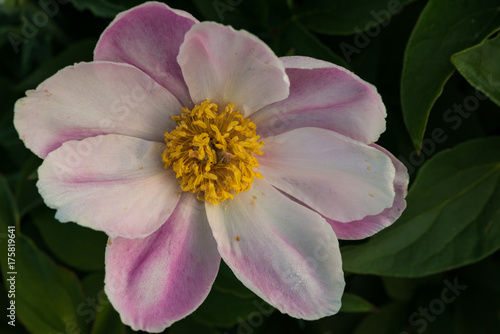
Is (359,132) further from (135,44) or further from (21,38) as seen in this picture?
(21,38)

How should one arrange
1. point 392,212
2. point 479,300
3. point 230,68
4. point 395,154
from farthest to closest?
1. point 479,300
2. point 395,154
3. point 392,212
4. point 230,68

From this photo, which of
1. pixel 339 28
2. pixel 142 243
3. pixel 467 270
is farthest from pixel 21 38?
pixel 467 270

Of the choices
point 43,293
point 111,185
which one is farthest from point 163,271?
point 43,293

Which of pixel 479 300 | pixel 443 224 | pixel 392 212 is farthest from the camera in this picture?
pixel 479 300

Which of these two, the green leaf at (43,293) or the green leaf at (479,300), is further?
the green leaf at (479,300)

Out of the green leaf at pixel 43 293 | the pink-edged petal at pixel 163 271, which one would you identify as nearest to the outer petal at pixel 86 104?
the pink-edged petal at pixel 163 271

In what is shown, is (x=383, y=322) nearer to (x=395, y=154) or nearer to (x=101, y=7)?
(x=395, y=154)

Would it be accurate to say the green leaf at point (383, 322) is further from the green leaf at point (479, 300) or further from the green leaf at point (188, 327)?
the green leaf at point (188, 327)
